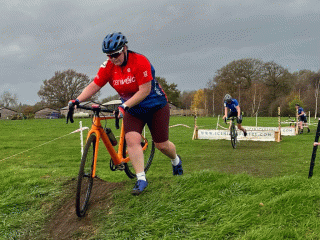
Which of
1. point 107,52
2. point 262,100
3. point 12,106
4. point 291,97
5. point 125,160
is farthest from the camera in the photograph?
point 12,106

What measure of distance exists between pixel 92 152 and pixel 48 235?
107cm

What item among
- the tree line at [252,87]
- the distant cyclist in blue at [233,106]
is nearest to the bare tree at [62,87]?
the tree line at [252,87]

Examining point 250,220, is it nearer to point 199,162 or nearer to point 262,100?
point 199,162

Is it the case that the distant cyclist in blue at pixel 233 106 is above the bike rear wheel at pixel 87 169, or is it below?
above

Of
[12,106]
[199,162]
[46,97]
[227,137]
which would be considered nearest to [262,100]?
[46,97]

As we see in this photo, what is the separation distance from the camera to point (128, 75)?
12.1 ft

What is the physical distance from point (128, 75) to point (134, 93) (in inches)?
10.4

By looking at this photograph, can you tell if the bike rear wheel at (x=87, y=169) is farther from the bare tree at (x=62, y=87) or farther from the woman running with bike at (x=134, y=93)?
the bare tree at (x=62, y=87)

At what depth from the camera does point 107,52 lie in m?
3.46

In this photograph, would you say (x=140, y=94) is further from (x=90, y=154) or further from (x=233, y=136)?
(x=233, y=136)

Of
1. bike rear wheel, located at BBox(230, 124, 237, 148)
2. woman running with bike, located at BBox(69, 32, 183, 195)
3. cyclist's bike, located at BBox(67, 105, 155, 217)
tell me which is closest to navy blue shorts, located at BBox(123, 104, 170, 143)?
woman running with bike, located at BBox(69, 32, 183, 195)

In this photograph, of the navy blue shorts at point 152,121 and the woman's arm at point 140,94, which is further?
the navy blue shorts at point 152,121

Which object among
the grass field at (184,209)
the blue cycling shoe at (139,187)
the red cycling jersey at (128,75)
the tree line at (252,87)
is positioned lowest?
the grass field at (184,209)

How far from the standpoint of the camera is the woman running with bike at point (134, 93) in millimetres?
3527
